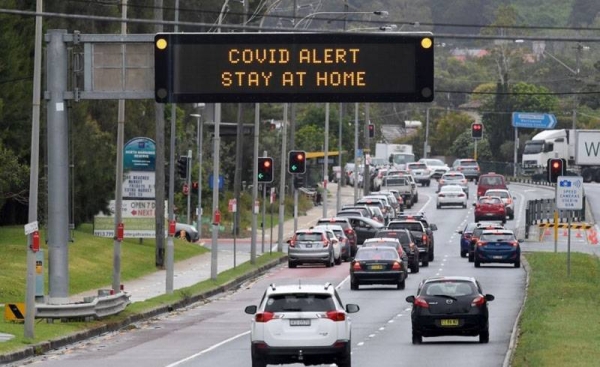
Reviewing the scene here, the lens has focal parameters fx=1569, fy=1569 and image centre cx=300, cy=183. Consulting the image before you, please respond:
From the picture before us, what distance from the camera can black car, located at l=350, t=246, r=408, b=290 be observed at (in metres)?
51.3

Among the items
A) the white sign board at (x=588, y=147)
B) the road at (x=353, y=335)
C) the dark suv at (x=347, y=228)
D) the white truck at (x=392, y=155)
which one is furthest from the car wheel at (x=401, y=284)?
the white truck at (x=392, y=155)

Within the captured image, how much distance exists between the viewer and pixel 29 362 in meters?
30.2

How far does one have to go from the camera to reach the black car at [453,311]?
32875mm

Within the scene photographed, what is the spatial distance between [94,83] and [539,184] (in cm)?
9935

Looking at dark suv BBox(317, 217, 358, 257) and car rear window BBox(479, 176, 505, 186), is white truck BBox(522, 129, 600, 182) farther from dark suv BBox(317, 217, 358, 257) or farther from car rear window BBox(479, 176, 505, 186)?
dark suv BBox(317, 217, 358, 257)

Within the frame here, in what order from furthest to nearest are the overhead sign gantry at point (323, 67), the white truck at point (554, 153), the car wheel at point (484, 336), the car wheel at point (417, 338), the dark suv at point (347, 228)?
the white truck at point (554, 153)
the dark suv at point (347, 228)
the car wheel at point (417, 338)
the car wheel at point (484, 336)
the overhead sign gantry at point (323, 67)

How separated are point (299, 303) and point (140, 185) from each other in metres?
28.5

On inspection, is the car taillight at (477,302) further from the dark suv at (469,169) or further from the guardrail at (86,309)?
the dark suv at (469,169)

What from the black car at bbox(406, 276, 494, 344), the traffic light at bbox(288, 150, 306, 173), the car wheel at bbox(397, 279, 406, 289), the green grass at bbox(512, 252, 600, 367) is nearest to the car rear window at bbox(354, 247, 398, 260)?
the car wheel at bbox(397, 279, 406, 289)

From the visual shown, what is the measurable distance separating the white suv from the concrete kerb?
5.71 meters

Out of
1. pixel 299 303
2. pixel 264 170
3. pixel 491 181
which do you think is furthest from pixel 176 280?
pixel 491 181

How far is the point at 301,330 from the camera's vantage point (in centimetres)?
2648

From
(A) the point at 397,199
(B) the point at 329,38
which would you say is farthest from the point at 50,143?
(A) the point at 397,199

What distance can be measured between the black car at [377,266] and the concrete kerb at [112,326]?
4.74 meters
